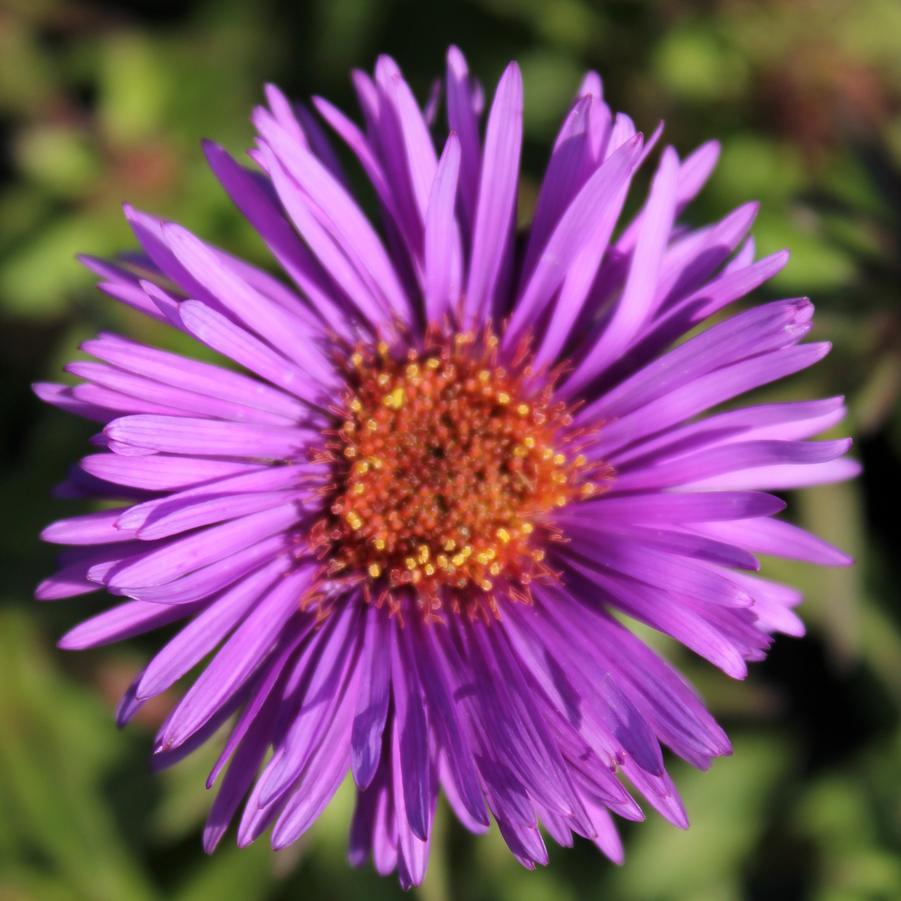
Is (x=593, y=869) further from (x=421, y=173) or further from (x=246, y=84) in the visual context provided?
(x=246, y=84)

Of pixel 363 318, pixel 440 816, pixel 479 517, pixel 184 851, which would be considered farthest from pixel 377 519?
pixel 184 851

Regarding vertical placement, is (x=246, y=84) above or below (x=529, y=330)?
above

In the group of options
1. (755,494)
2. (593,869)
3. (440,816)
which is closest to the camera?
(755,494)

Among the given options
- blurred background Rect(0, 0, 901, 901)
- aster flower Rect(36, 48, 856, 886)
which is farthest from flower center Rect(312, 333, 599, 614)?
blurred background Rect(0, 0, 901, 901)

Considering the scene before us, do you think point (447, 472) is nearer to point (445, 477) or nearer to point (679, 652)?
point (445, 477)

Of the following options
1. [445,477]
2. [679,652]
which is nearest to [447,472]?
[445,477]
